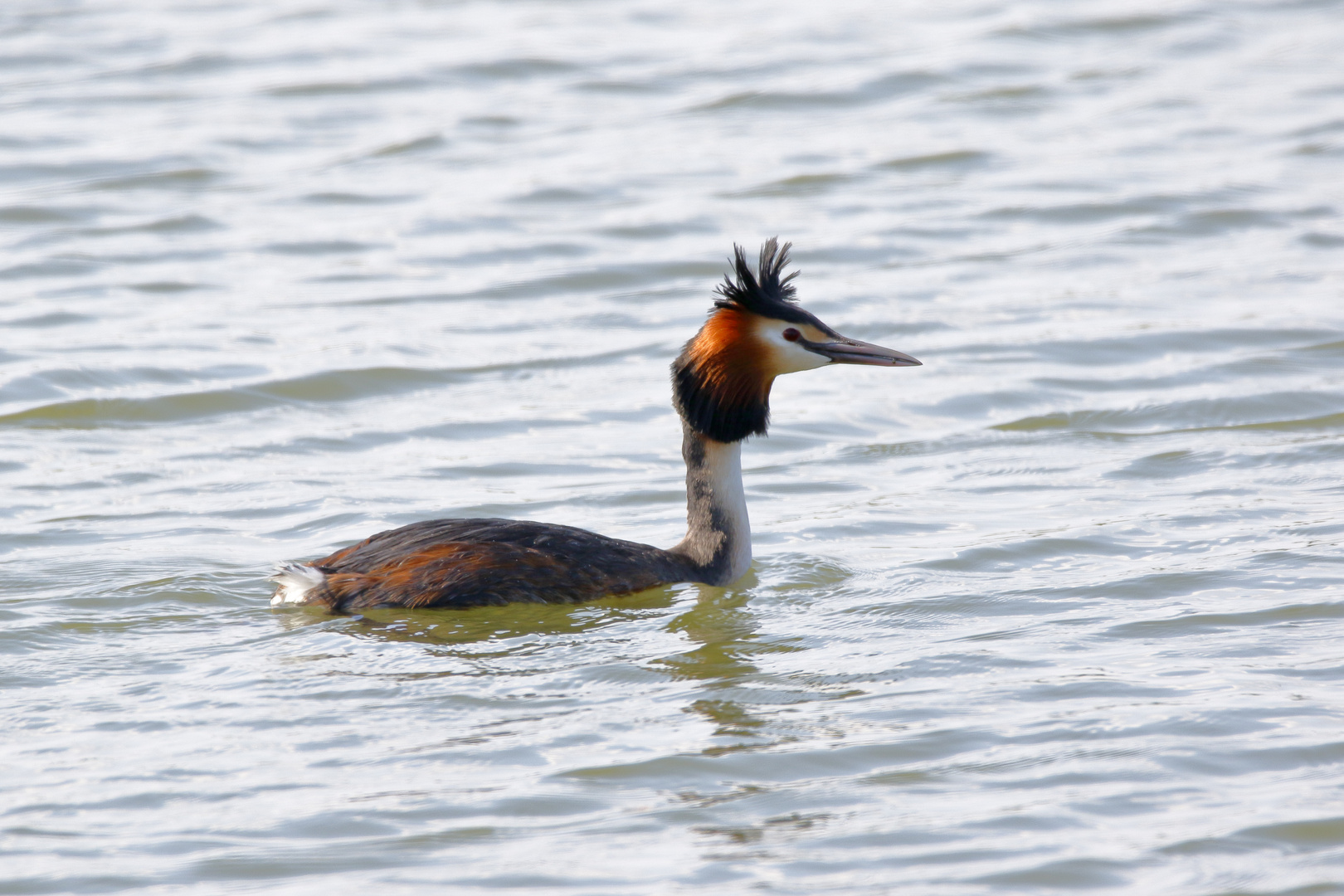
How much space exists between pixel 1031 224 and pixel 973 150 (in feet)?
8.94

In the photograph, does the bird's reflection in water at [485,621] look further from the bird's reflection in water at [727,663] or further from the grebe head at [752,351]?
the grebe head at [752,351]

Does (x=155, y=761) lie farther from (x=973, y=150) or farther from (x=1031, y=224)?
(x=973, y=150)

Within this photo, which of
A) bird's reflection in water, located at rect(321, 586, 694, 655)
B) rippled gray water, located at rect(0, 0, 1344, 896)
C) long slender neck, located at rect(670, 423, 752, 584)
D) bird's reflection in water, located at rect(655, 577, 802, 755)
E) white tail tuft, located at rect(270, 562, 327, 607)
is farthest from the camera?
long slender neck, located at rect(670, 423, 752, 584)

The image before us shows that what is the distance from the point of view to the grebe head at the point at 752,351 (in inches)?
313

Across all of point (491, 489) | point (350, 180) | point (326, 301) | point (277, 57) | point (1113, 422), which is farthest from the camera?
point (277, 57)

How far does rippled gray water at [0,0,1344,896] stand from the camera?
5.66m

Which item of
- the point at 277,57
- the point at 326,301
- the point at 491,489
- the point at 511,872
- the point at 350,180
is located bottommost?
the point at 511,872

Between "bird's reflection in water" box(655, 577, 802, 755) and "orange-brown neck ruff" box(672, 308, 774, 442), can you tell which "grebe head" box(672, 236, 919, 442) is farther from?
"bird's reflection in water" box(655, 577, 802, 755)

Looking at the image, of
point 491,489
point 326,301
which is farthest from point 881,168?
point 491,489

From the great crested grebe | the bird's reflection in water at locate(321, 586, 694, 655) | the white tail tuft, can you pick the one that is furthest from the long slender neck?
the white tail tuft

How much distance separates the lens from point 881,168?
17109mm

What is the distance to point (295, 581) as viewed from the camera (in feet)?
24.3

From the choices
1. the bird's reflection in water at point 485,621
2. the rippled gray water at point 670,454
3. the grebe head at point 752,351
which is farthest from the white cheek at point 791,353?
the bird's reflection in water at point 485,621

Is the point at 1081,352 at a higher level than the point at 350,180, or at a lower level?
lower
